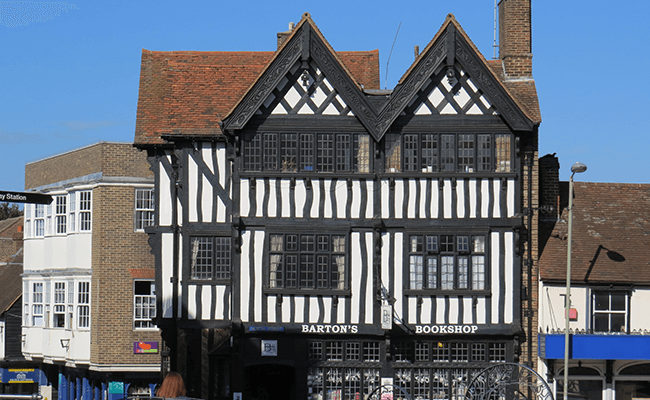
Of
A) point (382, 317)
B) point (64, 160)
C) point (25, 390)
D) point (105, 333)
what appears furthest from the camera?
point (25, 390)

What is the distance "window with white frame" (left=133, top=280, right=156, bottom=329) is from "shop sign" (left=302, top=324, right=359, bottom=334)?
679 cm

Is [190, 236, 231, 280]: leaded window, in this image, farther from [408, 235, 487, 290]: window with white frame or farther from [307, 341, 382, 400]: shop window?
[408, 235, 487, 290]: window with white frame

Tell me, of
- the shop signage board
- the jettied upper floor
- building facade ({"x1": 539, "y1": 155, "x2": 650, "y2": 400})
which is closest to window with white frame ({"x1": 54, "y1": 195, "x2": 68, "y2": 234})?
the jettied upper floor

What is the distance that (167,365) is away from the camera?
82.6 feet

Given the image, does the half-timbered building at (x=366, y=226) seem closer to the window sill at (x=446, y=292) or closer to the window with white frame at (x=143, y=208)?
the window sill at (x=446, y=292)

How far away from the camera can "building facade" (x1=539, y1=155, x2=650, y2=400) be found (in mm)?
23656

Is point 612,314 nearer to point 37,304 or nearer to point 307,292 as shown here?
point 307,292

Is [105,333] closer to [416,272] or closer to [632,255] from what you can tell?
[416,272]

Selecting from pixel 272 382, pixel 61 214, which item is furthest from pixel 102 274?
pixel 272 382

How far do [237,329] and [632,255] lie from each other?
1101cm

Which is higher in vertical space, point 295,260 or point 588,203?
point 588,203

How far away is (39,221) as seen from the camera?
31.8 meters

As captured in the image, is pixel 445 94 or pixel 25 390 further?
pixel 25 390

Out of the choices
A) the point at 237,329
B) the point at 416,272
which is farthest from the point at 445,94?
the point at 237,329
